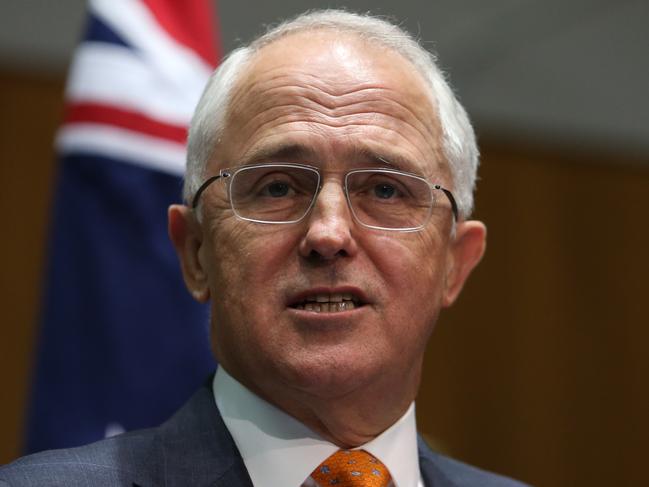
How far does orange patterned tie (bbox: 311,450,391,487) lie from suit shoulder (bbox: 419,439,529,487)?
249mm

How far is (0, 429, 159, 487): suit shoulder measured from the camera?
1648mm

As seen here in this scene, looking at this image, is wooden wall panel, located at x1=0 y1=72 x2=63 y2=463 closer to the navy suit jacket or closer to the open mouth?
the navy suit jacket

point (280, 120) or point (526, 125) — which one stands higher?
point (280, 120)

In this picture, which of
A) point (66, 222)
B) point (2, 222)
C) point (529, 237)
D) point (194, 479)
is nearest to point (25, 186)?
point (2, 222)

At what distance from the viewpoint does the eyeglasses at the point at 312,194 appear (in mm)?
1837

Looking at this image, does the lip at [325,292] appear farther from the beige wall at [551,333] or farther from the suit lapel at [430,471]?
the beige wall at [551,333]

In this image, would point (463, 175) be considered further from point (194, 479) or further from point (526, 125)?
point (526, 125)

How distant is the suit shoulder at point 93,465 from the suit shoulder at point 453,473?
60 cm

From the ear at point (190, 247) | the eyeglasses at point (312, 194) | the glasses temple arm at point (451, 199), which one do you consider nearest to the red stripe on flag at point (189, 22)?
the ear at point (190, 247)

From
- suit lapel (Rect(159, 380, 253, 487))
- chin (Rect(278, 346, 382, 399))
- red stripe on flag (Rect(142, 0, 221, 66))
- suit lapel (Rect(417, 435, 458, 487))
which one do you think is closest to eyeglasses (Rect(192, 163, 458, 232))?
chin (Rect(278, 346, 382, 399))

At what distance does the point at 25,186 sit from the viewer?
4398 mm

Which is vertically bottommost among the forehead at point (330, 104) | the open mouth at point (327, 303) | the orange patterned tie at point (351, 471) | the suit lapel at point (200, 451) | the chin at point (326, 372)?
the orange patterned tie at point (351, 471)

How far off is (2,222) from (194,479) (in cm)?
291

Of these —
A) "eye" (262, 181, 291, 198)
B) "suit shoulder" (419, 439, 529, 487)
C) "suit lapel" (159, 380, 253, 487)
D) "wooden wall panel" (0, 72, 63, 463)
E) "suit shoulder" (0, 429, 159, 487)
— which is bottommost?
"wooden wall panel" (0, 72, 63, 463)
